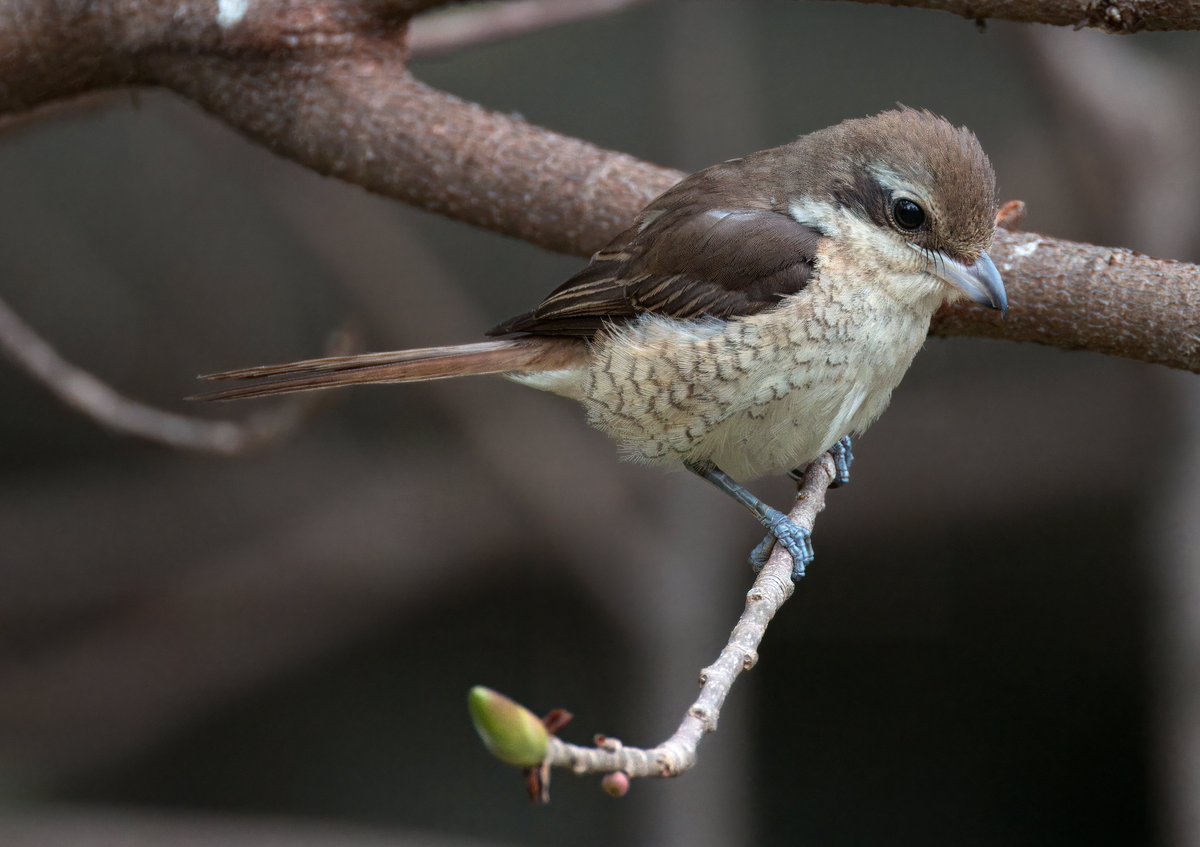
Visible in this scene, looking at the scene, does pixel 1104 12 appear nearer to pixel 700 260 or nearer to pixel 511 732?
pixel 700 260

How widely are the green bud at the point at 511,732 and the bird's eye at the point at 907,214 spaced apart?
165 cm

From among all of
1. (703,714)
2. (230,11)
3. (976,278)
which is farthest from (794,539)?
(230,11)

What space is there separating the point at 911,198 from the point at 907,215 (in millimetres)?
38

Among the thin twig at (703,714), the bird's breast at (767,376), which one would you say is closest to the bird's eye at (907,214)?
the bird's breast at (767,376)

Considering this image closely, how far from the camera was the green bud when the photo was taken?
4.41ft

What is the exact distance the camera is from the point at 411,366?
2.92 meters

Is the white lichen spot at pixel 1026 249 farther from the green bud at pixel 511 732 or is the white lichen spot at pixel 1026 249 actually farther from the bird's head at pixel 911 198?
the green bud at pixel 511 732

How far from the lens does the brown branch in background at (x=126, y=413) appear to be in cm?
328

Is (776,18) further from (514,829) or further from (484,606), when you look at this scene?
(514,829)

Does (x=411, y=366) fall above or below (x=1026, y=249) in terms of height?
below

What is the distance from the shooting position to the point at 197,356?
5453 millimetres

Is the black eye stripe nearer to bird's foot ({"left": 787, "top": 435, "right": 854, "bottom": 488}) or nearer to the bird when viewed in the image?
the bird

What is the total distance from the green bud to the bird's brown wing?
5.03ft

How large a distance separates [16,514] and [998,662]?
13.6 ft
